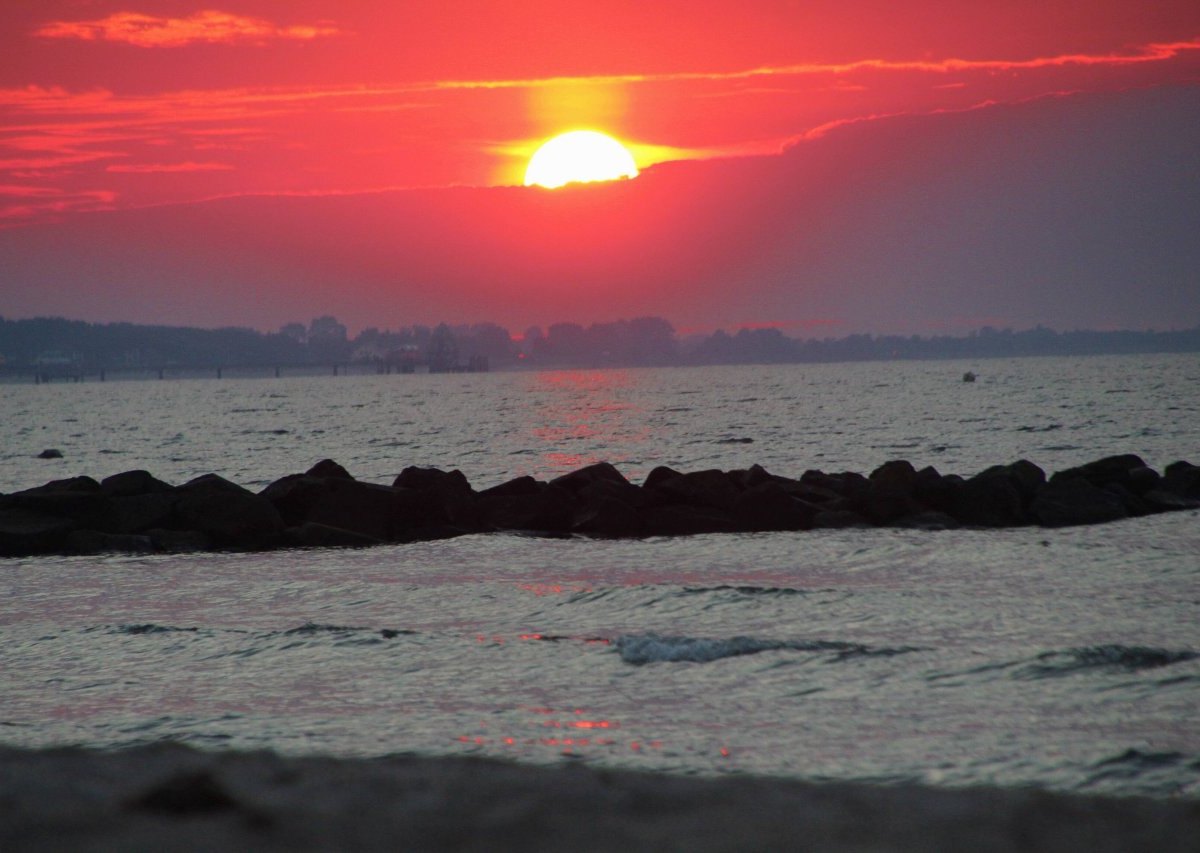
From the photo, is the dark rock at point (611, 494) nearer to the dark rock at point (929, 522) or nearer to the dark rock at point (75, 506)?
the dark rock at point (929, 522)

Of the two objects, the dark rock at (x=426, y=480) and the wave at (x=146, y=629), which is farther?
the dark rock at (x=426, y=480)

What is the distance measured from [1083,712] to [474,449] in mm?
42481

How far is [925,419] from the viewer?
64.8 meters

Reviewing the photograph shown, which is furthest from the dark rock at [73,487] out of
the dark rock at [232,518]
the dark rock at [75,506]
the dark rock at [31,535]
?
the dark rock at [232,518]

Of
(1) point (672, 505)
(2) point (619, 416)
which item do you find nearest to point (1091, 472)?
(1) point (672, 505)

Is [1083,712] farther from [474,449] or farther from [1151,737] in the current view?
[474,449]

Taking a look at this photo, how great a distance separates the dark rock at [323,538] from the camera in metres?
16.7

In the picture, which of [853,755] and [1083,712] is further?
[1083,712]

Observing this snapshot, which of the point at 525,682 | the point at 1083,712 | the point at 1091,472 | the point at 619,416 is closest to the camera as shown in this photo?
the point at 1083,712

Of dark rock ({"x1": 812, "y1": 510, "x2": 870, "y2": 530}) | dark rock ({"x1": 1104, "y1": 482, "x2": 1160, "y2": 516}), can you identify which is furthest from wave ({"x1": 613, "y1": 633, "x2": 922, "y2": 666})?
dark rock ({"x1": 1104, "y1": 482, "x2": 1160, "y2": 516})

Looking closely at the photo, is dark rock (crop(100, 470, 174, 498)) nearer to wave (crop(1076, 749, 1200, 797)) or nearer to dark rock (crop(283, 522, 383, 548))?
dark rock (crop(283, 522, 383, 548))

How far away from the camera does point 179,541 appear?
1673 centimetres

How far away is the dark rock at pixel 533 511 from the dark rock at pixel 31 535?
230 inches

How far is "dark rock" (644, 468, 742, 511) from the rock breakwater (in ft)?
0.07
